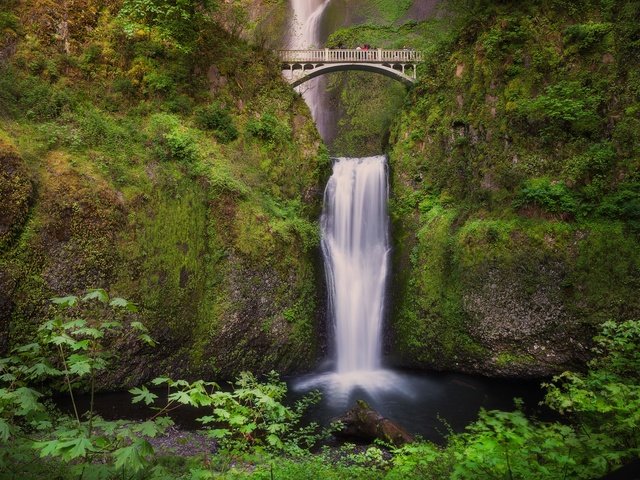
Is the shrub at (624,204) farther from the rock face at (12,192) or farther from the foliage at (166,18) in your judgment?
the rock face at (12,192)

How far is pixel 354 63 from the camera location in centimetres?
1880

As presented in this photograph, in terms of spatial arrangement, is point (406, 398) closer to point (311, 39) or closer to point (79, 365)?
point (79, 365)

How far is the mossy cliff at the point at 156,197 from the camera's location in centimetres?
871

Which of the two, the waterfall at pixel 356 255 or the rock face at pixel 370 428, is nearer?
the rock face at pixel 370 428

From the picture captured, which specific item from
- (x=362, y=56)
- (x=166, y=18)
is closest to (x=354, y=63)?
(x=362, y=56)

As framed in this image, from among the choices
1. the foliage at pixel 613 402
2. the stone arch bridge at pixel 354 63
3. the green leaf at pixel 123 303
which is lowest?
the foliage at pixel 613 402

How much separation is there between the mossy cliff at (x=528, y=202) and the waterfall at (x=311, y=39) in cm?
1473

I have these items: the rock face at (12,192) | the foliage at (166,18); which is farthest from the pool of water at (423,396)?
the foliage at (166,18)

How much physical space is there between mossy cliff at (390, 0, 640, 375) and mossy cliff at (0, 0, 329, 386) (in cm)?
407

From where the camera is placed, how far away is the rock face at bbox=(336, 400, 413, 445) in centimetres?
767

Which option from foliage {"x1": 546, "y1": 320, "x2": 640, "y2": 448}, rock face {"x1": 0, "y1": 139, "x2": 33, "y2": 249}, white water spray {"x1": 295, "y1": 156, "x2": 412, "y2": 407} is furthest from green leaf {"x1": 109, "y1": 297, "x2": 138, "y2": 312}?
white water spray {"x1": 295, "y1": 156, "x2": 412, "y2": 407}

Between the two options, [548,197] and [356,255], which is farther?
[356,255]

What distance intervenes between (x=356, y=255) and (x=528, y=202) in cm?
582

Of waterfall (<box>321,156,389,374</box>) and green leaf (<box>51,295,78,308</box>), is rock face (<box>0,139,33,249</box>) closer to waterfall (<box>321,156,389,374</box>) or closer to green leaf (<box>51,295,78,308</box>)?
green leaf (<box>51,295,78,308</box>)
